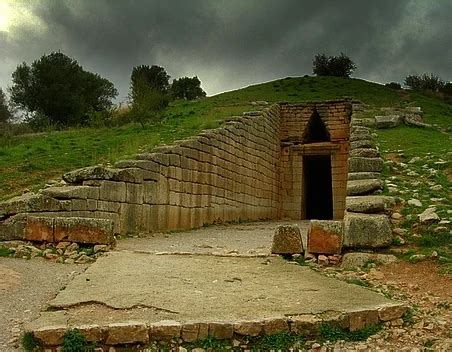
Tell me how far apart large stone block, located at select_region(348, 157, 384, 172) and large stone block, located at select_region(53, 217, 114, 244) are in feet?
16.1

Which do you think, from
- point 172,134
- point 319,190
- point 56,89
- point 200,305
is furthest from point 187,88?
point 200,305

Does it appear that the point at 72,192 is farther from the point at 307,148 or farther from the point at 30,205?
the point at 307,148

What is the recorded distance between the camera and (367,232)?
6.51 meters

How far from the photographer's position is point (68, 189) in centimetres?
834

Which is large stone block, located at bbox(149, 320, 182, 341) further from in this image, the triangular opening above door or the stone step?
the triangular opening above door

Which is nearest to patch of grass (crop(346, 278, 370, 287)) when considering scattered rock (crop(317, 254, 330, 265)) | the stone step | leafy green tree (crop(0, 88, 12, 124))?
scattered rock (crop(317, 254, 330, 265))

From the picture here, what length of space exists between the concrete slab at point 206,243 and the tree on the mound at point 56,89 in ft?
79.0

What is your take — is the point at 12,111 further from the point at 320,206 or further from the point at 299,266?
the point at 299,266

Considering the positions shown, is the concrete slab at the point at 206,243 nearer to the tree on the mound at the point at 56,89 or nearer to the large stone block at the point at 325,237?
the large stone block at the point at 325,237

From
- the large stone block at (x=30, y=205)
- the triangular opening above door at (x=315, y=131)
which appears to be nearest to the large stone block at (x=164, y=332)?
the large stone block at (x=30, y=205)

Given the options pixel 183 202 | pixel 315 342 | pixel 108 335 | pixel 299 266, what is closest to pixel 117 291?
pixel 108 335

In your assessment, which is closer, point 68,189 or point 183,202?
point 68,189

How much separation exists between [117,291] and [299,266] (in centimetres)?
236

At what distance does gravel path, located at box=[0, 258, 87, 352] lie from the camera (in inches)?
171
